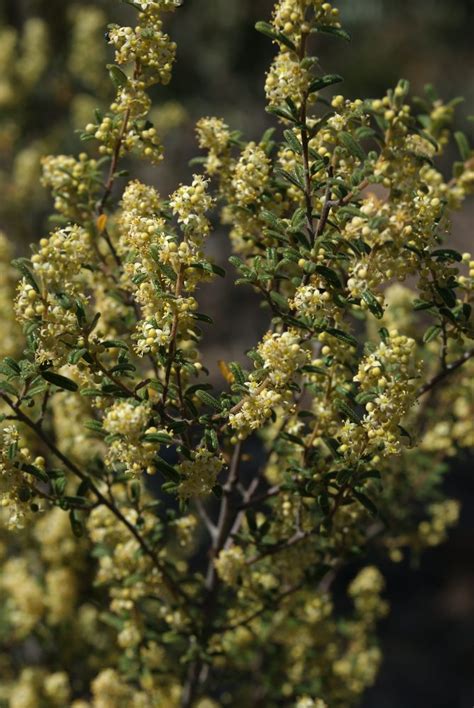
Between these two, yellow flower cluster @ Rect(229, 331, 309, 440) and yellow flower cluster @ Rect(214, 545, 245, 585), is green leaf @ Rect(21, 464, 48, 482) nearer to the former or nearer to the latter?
yellow flower cluster @ Rect(229, 331, 309, 440)

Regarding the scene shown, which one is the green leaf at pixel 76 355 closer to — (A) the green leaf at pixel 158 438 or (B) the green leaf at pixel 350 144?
(A) the green leaf at pixel 158 438

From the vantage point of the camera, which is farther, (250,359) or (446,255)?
(250,359)

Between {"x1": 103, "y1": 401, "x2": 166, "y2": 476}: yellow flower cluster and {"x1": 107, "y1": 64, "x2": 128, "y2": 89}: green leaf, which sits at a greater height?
{"x1": 107, "y1": 64, "x2": 128, "y2": 89}: green leaf

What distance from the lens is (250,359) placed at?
6.60 feet

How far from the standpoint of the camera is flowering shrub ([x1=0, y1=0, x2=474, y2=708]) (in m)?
1.50

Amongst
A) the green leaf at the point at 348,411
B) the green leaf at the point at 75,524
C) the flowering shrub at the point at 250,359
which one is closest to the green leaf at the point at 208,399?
the flowering shrub at the point at 250,359

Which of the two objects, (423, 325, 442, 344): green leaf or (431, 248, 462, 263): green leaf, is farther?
(423, 325, 442, 344): green leaf

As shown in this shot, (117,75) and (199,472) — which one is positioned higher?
(117,75)

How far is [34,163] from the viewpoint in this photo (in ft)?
13.4

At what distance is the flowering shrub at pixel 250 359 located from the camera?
150cm

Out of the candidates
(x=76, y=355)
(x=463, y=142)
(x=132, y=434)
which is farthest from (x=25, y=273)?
(x=463, y=142)

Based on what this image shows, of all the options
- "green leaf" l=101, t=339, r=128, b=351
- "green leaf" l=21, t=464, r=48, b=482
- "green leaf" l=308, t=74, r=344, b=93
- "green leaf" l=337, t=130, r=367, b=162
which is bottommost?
"green leaf" l=21, t=464, r=48, b=482

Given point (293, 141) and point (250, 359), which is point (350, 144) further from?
point (250, 359)

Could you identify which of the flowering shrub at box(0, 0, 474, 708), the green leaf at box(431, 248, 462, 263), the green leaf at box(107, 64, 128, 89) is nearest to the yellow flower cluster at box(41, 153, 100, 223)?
the flowering shrub at box(0, 0, 474, 708)
